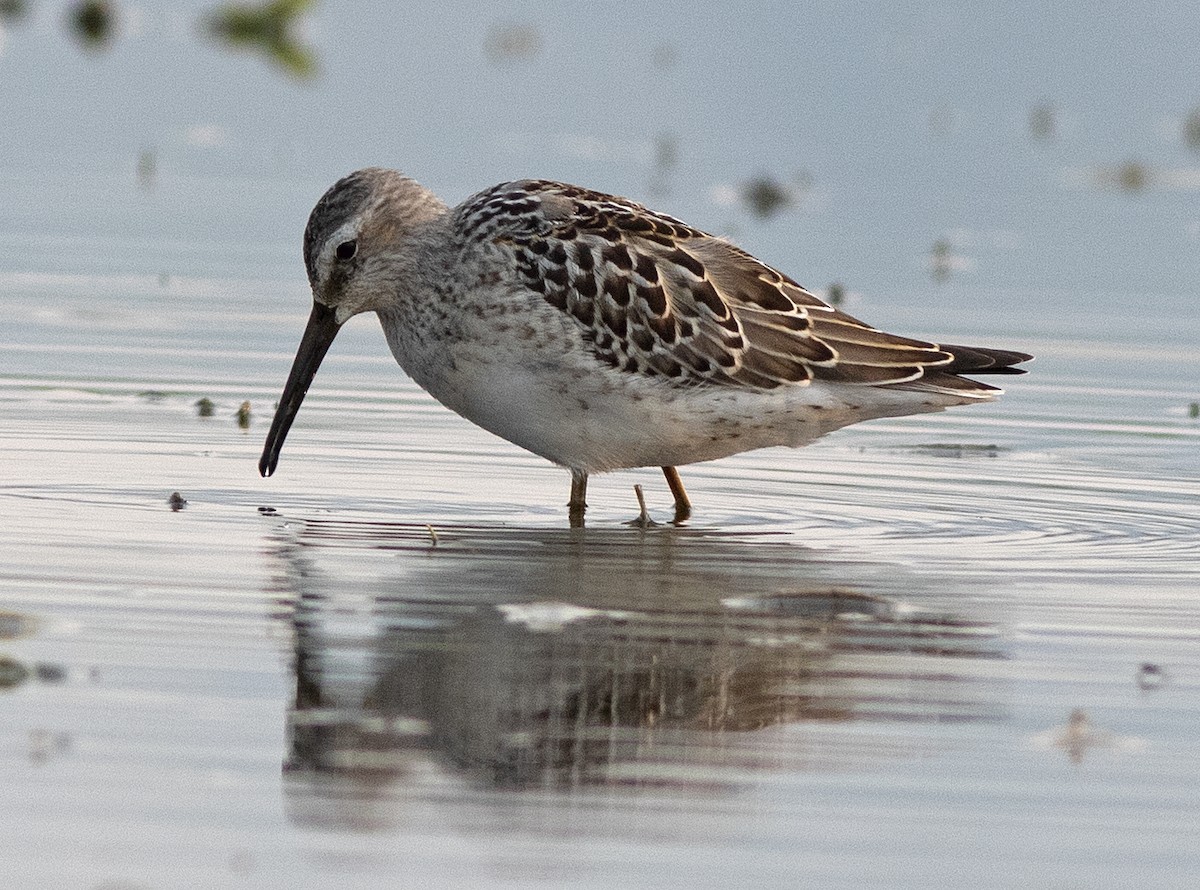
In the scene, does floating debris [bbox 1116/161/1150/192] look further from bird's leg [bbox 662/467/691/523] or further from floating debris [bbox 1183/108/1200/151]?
bird's leg [bbox 662/467/691/523]

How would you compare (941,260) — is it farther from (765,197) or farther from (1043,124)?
(1043,124)

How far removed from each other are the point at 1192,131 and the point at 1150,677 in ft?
59.2

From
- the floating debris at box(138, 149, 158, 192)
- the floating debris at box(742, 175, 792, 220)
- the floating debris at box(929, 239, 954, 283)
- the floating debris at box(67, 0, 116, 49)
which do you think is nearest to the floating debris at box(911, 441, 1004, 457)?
the floating debris at box(929, 239, 954, 283)

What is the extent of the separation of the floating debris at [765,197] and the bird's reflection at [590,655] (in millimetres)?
10128

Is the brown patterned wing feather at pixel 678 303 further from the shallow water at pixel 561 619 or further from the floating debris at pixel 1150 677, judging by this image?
the floating debris at pixel 1150 677

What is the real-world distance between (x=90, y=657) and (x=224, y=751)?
1001 millimetres

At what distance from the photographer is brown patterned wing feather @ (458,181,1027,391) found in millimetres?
9875

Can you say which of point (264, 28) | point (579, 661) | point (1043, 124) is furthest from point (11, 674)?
point (264, 28)

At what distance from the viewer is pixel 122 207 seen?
18.4 meters

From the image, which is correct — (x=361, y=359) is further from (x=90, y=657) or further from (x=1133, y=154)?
(x=1133, y=154)

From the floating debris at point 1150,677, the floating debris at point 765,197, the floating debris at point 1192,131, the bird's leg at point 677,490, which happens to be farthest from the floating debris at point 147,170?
the floating debris at point 1150,677

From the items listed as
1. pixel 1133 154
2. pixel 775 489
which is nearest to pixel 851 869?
pixel 775 489

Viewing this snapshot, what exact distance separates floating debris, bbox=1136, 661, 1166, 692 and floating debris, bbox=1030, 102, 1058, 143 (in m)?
17.3

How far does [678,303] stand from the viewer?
33.2ft
